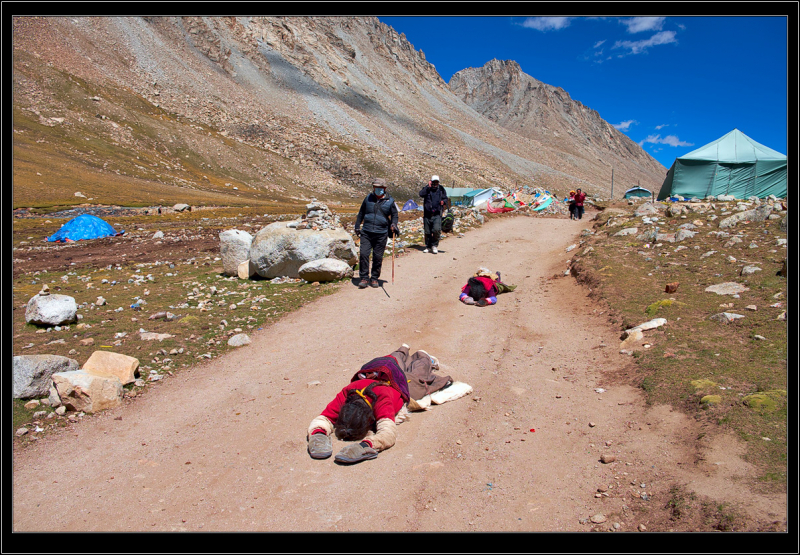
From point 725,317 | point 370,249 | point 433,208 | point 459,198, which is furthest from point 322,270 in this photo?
point 459,198

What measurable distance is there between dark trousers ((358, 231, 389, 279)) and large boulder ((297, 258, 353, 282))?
29.8 inches

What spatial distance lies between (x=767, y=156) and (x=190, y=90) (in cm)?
8339

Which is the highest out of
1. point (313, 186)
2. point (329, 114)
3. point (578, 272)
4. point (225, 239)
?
point (329, 114)

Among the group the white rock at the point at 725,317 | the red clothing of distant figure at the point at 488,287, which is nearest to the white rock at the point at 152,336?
the red clothing of distant figure at the point at 488,287

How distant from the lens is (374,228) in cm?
1117

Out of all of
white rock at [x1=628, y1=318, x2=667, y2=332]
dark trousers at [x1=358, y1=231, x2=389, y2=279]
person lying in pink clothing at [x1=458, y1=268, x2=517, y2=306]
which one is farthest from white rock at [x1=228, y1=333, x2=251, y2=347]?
white rock at [x1=628, y1=318, x2=667, y2=332]

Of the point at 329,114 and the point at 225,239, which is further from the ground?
the point at 329,114

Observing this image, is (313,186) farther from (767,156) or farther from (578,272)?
(578,272)

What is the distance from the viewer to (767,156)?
2584cm

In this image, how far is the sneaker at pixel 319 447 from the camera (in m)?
4.52

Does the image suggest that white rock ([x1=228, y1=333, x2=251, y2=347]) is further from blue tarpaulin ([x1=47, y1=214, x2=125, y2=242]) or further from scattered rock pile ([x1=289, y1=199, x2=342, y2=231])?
blue tarpaulin ([x1=47, y1=214, x2=125, y2=242])

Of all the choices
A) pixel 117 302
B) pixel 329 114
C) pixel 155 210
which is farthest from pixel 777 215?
pixel 329 114

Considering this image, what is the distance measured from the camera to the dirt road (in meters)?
3.70
